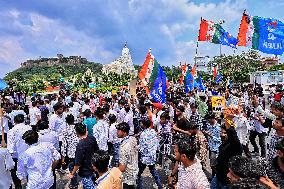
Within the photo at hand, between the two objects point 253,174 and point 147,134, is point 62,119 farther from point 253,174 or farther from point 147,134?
point 253,174

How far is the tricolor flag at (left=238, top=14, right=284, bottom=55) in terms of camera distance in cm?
1009

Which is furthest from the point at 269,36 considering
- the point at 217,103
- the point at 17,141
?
the point at 17,141

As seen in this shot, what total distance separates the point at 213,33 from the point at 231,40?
41.4 inches

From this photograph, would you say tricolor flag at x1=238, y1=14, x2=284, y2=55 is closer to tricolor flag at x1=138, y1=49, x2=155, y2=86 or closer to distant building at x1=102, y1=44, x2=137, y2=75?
tricolor flag at x1=138, y1=49, x2=155, y2=86

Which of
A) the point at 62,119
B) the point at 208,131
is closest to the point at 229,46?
the point at 208,131

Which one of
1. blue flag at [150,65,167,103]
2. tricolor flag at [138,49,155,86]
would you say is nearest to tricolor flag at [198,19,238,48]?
tricolor flag at [138,49,155,86]

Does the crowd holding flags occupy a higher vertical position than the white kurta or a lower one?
higher

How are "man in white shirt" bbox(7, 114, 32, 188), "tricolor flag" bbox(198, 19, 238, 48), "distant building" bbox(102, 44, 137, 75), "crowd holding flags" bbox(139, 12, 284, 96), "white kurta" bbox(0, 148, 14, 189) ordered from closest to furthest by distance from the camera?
"white kurta" bbox(0, 148, 14, 189), "man in white shirt" bbox(7, 114, 32, 188), "crowd holding flags" bbox(139, 12, 284, 96), "tricolor flag" bbox(198, 19, 238, 48), "distant building" bbox(102, 44, 137, 75)

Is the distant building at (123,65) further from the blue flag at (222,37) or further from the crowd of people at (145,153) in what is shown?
the crowd of people at (145,153)

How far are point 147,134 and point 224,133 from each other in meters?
1.74

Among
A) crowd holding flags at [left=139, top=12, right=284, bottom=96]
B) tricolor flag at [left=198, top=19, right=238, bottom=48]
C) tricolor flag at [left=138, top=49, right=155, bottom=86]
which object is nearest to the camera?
crowd holding flags at [left=139, top=12, right=284, bottom=96]

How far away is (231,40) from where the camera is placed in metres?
16.0

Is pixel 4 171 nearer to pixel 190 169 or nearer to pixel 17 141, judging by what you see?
pixel 17 141

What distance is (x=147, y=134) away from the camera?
6449 mm
